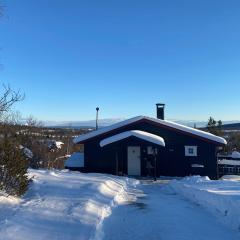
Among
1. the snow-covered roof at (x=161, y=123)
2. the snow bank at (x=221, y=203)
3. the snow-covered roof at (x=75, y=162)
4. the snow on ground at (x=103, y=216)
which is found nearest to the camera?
the snow on ground at (x=103, y=216)

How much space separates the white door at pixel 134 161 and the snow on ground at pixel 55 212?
54.6ft

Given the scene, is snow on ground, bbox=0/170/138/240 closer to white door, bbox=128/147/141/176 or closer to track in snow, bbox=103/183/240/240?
track in snow, bbox=103/183/240/240

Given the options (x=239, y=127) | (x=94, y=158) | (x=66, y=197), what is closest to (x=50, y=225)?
(x=66, y=197)

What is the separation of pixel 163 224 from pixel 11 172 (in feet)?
14.5

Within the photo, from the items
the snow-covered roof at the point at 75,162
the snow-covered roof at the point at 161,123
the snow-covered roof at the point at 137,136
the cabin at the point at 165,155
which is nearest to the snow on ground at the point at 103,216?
the snow-covered roof at the point at 137,136

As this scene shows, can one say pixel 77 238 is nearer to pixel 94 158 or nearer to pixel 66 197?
pixel 66 197

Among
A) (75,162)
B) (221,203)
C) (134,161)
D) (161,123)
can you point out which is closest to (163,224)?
(221,203)

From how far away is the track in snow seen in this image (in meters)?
9.82

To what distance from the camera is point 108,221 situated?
1133cm

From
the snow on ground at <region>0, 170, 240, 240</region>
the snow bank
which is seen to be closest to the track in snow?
the snow on ground at <region>0, 170, 240, 240</region>

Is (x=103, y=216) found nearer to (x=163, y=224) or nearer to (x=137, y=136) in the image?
(x=163, y=224)

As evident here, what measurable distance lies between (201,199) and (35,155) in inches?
1273

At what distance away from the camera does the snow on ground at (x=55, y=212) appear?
8883mm

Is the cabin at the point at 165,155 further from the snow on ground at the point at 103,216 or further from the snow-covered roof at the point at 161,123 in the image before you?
the snow on ground at the point at 103,216
